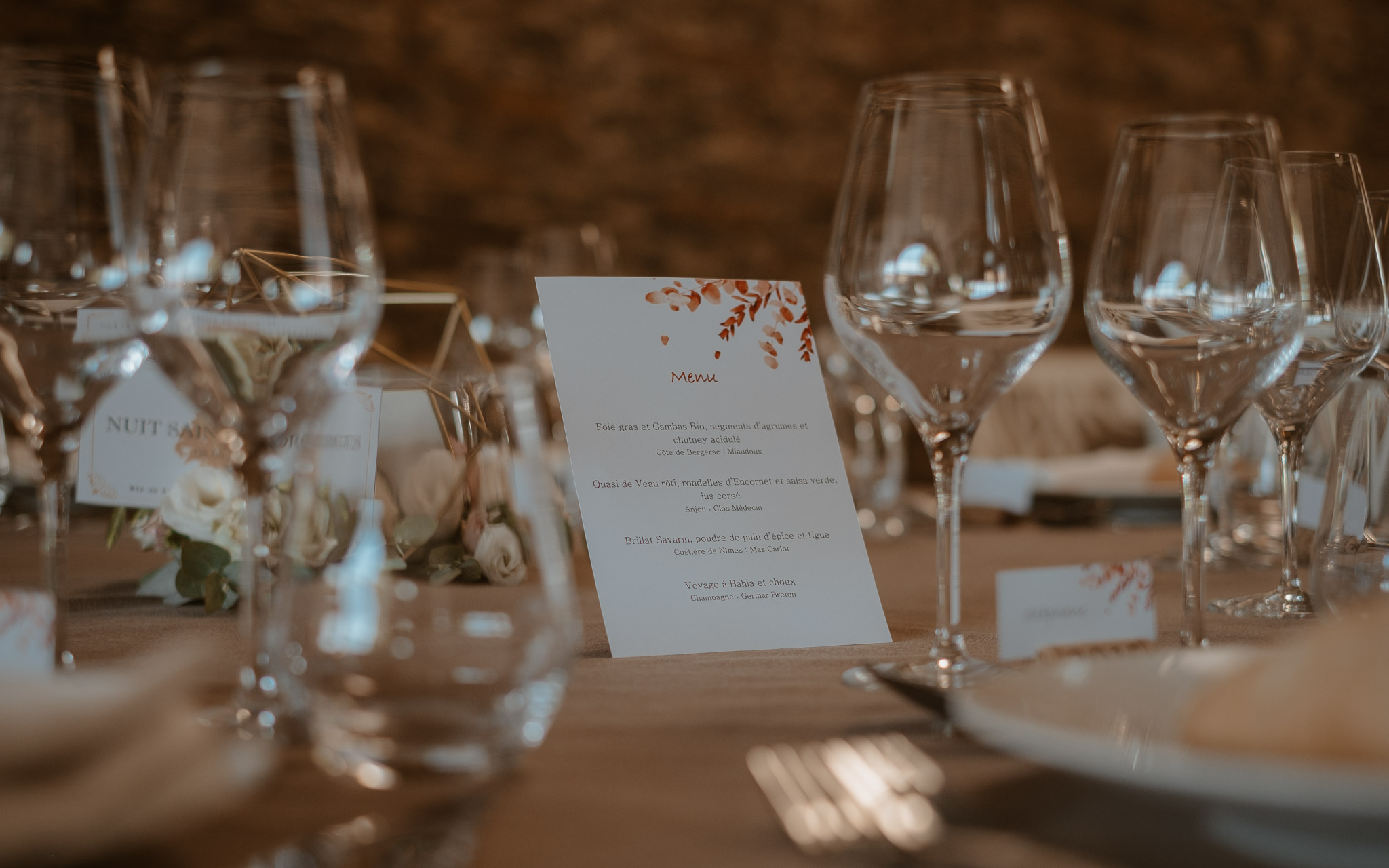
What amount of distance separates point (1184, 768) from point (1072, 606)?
0.32m

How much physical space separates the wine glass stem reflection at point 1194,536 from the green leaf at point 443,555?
1.40 feet

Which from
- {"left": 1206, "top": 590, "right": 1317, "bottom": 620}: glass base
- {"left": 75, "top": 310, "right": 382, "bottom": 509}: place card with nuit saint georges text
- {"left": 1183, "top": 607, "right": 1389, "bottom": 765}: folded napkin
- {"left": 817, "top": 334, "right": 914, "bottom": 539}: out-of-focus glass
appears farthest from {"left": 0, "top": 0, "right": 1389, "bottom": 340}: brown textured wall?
{"left": 1183, "top": 607, "right": 1389, "bottom": 765}: folded napkin

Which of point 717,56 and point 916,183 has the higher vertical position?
point 717,56

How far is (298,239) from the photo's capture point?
1.66 ft

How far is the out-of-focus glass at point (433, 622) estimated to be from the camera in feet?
1.25

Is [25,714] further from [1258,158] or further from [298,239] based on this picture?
[1258,158]

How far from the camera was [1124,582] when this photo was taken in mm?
675

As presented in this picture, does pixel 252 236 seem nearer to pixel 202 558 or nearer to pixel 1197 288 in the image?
pixel 202 558

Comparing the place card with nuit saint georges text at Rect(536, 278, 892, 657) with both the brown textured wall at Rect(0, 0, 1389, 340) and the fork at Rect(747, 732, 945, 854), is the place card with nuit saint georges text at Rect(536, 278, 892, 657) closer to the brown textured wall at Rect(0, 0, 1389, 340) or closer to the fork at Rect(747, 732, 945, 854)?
the fork at Rect(747, 732, 945, 854)

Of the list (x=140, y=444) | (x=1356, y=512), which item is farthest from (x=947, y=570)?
(x=140, y=444)

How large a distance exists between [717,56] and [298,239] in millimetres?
4028

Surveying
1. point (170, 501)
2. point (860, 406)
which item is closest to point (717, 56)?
point (860, 406)

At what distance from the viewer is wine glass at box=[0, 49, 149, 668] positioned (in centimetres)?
55

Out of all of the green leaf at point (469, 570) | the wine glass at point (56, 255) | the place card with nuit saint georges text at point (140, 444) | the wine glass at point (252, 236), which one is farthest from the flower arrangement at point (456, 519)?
the place card with nuit saint georges text at point (140, 444)
